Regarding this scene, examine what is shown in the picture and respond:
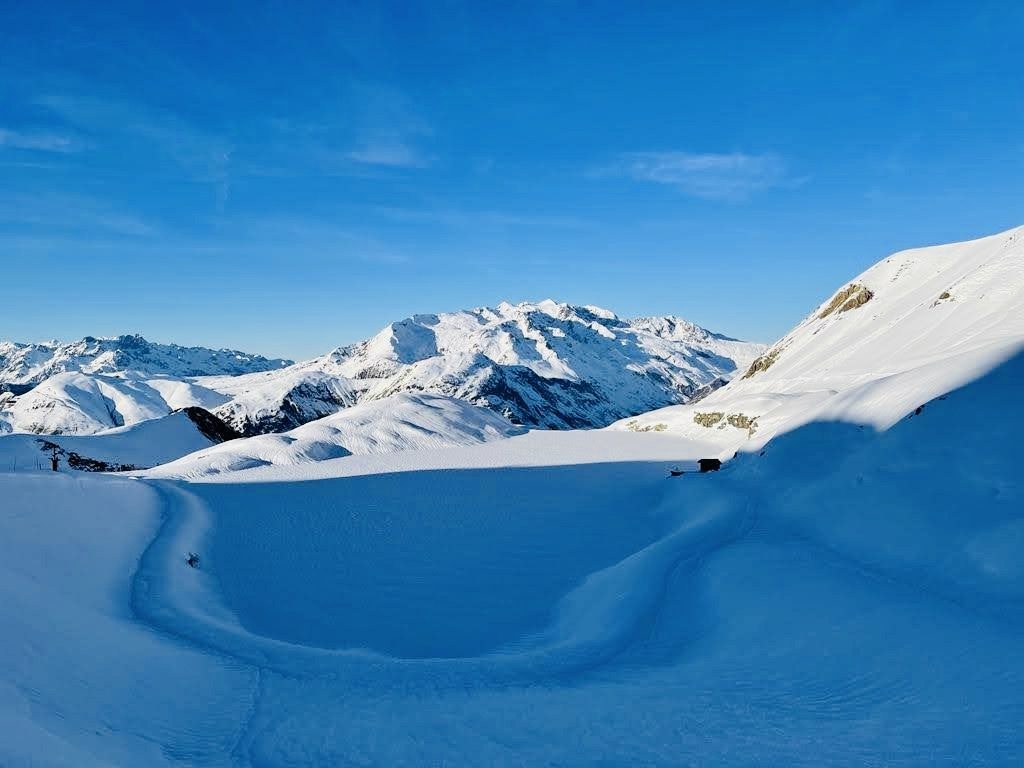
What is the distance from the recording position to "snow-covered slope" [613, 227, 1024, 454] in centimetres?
2291

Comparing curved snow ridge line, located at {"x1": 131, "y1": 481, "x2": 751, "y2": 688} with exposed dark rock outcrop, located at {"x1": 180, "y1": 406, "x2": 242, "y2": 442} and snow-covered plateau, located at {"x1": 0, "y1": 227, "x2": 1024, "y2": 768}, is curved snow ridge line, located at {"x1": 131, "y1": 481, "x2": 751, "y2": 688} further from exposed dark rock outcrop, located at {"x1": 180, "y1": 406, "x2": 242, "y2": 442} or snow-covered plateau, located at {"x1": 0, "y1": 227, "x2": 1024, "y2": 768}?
exposed dark rock outcrop, located at {"x1": 180, "y1": 406, "x2": 242, "y2": 442}

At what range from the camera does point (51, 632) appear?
10188 mm

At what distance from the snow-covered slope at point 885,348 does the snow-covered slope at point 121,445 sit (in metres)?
45.5

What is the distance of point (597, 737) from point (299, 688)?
206 inches

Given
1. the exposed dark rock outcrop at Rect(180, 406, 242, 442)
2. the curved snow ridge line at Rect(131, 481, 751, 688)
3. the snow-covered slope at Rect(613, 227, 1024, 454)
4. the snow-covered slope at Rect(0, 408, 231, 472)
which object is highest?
the snow-covered slope at Rect(613, 227, 1024, 454)

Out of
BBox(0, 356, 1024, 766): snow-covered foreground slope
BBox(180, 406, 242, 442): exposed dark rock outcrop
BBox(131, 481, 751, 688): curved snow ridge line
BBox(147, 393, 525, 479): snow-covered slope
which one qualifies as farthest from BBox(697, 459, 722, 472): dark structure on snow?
BBox(180, 406, 242, 442): exposed dark rock outcrop

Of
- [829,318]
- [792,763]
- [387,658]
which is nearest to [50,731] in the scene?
[387,658]

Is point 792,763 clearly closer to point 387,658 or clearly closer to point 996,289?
point 387,658

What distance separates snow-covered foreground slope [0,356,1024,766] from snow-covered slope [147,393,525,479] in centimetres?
1558

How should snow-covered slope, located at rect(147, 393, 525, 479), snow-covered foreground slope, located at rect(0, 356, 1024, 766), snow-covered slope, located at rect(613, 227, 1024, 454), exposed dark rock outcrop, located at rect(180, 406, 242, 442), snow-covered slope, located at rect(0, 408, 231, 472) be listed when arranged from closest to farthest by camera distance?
snow-covered foreground slope, located at rect(0, 356, 1024, 766), snow-covered slope, located at rect(613, 227, 1024, 454), snow-covered slope, located at rect(147, 393, 525, 479), snow-covered slope, located at rect(0, 408, 231, 472), exposed dark rock outcrop, located at rect(180, 406, 242, 442)

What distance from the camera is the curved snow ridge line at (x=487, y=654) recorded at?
11.1m

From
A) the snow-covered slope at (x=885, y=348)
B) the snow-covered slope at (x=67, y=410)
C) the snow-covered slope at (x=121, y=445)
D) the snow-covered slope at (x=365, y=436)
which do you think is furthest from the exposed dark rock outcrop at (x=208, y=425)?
the snow-covered slope at (x=67, y=410)

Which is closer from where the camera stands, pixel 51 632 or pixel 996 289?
pixel 51 632

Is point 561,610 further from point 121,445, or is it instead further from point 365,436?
point 121,445
